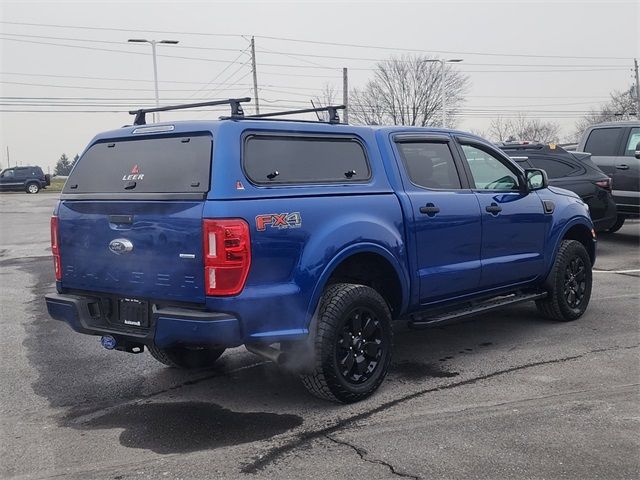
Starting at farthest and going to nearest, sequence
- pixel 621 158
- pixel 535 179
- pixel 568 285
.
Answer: pixel 621 158 → pixel 568 285 → pixel 535 179

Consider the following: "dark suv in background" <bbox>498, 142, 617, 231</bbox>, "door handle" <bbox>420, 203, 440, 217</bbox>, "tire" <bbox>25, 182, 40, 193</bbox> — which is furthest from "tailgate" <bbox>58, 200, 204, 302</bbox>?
"tire" <bbox>25, 182, 40, 193</bbox>

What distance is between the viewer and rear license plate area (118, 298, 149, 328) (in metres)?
4.22

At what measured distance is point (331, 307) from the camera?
438cm

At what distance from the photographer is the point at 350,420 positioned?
4250 mm

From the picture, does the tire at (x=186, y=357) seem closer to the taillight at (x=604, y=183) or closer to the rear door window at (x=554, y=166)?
the rear door window at (x=554, y=166)

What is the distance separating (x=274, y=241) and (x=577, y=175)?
8138 mm

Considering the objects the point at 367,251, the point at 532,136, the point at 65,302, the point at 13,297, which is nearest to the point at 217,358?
the point at 65,302

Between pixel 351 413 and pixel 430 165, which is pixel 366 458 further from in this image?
pixel 430 165

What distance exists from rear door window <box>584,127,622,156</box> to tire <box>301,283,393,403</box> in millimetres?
8899

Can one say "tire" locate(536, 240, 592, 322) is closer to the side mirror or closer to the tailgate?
the side mirror

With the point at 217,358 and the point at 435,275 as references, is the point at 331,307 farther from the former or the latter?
the point at 217,358

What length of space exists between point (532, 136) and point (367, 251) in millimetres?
69198

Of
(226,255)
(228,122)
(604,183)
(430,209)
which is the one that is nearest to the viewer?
(226,255)

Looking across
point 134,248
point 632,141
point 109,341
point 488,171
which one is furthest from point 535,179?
point 632,141
